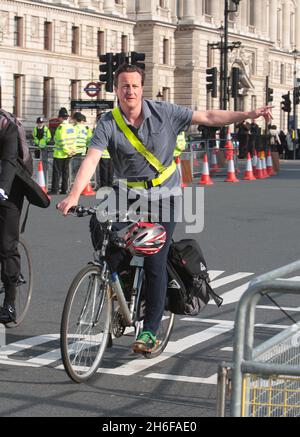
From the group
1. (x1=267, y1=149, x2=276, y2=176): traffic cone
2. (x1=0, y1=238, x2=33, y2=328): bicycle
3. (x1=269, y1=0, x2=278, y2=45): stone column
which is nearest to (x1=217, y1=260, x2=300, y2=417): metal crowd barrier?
(x1=0, y1=238, x2=33, y2=328): bicycle

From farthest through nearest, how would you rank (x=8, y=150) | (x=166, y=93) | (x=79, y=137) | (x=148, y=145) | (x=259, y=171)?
1. (x=166, y=93)
2. (x=259, y=171)
3. (x=79, y=137)
4. (x=8, y=150)
5. (x=148, y=145)

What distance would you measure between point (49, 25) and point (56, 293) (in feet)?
215

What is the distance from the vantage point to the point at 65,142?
24516mm

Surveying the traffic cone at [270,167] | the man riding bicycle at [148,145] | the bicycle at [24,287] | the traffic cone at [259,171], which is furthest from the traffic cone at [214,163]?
the man riding bicycle at [148,145]

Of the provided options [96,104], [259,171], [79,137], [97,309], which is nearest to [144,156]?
[97,309]

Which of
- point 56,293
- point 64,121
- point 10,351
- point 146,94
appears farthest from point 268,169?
point 146,94

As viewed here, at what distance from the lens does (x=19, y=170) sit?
7.77m

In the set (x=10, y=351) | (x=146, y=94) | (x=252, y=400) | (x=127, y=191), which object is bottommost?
(x=10, y=351)

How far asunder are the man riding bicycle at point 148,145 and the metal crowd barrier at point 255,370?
292 centimetres

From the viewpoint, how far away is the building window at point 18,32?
70.2 metres

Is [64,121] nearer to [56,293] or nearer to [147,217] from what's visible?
[56,293]

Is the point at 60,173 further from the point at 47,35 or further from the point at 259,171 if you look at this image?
the point at 47,35

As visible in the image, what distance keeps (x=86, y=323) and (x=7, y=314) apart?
1560 mm

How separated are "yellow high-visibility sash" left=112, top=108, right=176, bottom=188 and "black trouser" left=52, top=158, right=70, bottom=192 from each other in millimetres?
17621
